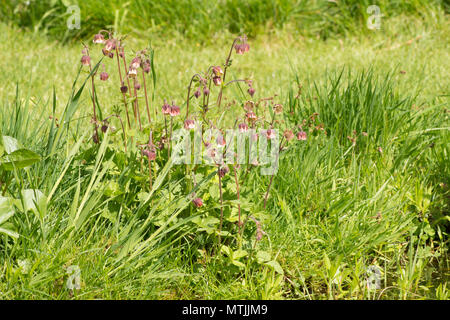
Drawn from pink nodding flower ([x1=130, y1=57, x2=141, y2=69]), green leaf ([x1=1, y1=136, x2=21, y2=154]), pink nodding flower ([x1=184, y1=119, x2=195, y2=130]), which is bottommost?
green leaf ([x1=1, y1=136, x2=21, y2=154])

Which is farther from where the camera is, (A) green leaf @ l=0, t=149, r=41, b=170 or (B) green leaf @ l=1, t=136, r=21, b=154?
(B) green leaf @ l=1, t=136, r=21, b=154

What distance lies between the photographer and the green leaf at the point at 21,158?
2.25 m

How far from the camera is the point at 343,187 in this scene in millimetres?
2846

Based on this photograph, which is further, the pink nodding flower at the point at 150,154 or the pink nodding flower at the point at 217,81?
the pink nodding flower at the point at 217,81

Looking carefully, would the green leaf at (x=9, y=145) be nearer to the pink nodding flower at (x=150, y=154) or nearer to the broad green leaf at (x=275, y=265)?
the pink nodding flower at (x=150, y=154)

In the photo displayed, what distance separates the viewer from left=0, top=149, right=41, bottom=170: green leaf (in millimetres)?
2246

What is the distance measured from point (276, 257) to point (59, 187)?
1.01m

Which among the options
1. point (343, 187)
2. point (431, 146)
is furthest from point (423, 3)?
point (343, 187)

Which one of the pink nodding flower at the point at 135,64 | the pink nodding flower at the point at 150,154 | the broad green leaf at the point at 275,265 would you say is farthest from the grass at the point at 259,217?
the pink nodding flower at the point at 135,64

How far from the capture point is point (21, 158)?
2.27 metres
